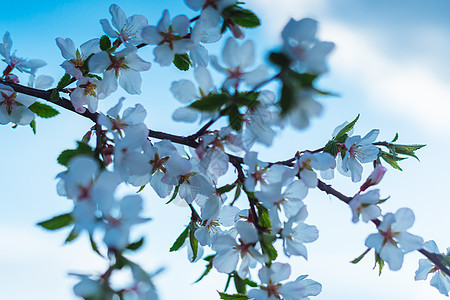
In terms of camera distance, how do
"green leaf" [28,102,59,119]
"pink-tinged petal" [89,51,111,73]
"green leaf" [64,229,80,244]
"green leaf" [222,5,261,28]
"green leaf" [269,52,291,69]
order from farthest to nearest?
1. "green leaf" [28,102,59,119]
2. "pink-tinged petal" [89,51,111,73]
3. "green leaf" [222,5,261,28]
4. "green leaf" [64,229,80,244]
5. "green leaf" [269,52,291,69]

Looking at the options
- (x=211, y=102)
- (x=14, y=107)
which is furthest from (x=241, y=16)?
(x=14, y=107)

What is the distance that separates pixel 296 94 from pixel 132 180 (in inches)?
20.4

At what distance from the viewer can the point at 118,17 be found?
4.31ft

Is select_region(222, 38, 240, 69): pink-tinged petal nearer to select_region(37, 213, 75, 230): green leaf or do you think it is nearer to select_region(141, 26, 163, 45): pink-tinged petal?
select_region(141, 26, 163, 45): pink-tinged petal

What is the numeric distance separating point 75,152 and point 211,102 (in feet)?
0.93

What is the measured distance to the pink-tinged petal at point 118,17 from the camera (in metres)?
1.31

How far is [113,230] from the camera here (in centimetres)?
78

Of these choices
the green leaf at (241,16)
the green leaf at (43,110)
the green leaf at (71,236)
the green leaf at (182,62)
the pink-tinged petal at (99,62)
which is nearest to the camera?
the green leaf at (71,236)

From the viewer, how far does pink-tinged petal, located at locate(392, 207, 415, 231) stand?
1.01m

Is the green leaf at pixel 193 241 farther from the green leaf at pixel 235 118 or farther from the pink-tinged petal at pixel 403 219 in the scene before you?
the pink-tinged petal at pixel 403 219

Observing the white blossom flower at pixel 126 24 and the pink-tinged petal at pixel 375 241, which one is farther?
the white blossom flower at pixel 126 24

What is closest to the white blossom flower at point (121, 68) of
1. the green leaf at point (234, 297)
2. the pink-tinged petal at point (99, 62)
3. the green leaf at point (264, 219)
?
the pink-tinged petal at point (99, 62)

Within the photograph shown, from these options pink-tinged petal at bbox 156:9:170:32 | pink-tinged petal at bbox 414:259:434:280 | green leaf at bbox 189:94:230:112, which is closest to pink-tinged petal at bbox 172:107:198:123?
green leaf at bbox 189:94:230:112

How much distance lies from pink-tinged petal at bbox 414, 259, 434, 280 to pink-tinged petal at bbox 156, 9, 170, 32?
0.90 meters
